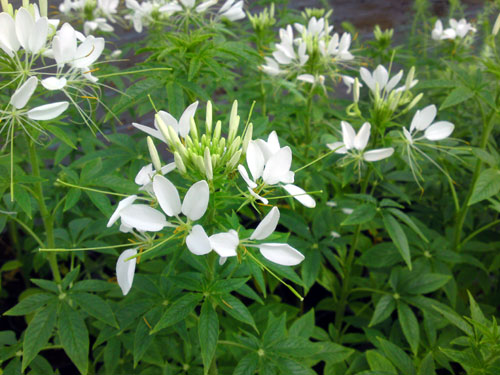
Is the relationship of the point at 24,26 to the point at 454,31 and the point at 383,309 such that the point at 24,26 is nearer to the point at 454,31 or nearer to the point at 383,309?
the point at 383,309

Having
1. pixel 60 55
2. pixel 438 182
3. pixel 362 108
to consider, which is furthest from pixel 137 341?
pixel 438 182

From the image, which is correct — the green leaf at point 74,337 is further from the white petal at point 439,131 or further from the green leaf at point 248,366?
the white petal at point 439,131

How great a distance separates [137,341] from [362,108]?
1263 mm

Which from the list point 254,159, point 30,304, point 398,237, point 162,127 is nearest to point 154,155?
point 162,127

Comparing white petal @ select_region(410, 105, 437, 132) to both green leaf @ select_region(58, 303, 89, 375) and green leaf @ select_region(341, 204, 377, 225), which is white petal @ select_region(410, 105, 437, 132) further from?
green leaf @ select_region(58, 303, 89, 375)

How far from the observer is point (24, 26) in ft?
2.49

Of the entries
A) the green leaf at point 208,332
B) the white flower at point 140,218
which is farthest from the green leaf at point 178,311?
the white flower at point 140,218

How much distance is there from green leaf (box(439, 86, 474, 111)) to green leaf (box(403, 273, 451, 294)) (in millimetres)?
548

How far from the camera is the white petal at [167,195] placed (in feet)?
2.16

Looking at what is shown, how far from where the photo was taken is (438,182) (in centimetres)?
200

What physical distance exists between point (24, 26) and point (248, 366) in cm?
91

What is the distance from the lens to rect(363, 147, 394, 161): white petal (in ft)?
3.59

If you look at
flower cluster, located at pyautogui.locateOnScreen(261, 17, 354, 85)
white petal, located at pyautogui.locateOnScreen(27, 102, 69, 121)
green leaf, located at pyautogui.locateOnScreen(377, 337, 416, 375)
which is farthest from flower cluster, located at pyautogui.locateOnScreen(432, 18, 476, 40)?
white petal, located at pyautogui.locateOnScreen(27, 102, 69, 121)

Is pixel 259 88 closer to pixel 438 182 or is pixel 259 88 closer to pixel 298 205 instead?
pixel 298 205
